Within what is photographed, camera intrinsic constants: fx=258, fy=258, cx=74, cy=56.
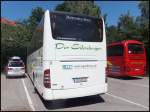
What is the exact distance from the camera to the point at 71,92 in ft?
30.6

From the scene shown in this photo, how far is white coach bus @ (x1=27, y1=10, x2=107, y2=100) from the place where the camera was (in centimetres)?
909

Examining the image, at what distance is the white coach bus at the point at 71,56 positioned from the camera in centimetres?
909

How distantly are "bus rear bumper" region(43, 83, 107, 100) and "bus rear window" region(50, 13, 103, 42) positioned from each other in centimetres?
185

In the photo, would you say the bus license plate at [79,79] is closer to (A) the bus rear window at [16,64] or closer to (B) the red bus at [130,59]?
(B) the red bus at [130,59]

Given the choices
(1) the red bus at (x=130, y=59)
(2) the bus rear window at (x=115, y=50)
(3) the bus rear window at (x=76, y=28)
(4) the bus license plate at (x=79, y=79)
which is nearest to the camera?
(3) the bus rear window at (x=76, y=28)

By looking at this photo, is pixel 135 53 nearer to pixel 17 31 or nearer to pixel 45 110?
pixel 45 110

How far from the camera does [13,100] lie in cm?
1119

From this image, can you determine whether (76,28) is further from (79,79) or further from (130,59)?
(130,59)

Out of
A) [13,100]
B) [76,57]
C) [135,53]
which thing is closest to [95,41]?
[76,57]

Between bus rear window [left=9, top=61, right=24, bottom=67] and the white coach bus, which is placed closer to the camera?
the white coach bus

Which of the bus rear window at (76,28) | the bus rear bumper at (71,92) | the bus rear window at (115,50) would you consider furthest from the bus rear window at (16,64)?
the bus rear bumper at (71,92)

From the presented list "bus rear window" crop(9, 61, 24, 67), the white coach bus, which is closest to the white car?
"bus rear window" crop(9, 61, 24, 67)

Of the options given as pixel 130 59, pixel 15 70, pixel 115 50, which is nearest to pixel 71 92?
pixel 130 59

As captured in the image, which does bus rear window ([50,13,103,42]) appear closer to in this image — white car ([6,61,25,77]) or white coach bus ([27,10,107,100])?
white coach bus ([27,10,107,100])
